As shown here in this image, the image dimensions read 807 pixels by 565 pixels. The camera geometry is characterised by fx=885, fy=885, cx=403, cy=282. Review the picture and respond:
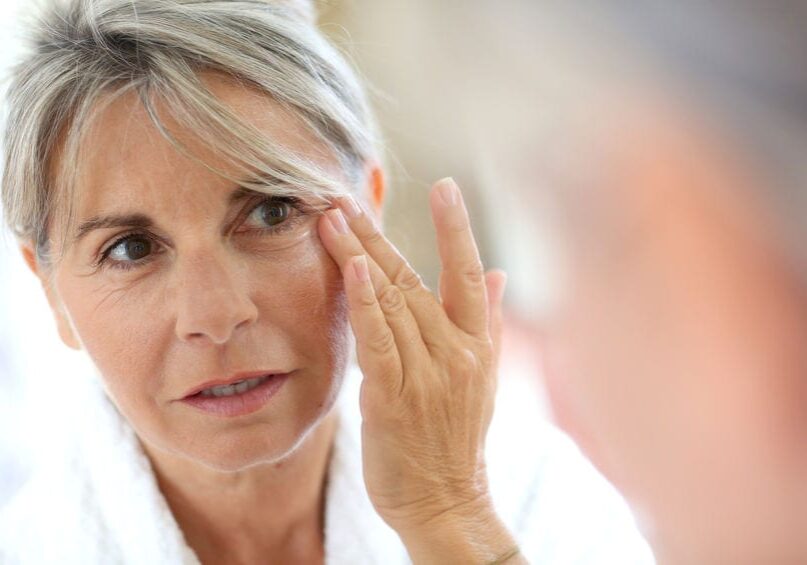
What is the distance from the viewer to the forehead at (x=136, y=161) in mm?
777

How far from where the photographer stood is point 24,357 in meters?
1.26

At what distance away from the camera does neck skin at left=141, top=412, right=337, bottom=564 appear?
939mm

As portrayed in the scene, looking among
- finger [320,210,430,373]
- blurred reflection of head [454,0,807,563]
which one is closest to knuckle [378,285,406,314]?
finger [320,210,430,373]

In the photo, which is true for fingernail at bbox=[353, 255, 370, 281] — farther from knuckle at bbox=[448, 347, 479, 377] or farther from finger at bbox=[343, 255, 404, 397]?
knuckle at bbox=[448, 347, 479, 377]

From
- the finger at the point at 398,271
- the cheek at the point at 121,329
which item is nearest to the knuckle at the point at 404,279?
the finger at the point at 398,271

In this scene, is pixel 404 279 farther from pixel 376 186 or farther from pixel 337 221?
pixel 376 186

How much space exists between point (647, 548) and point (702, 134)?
477 mm

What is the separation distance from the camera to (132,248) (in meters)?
0.81

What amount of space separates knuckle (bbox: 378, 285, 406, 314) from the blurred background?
1.45ft

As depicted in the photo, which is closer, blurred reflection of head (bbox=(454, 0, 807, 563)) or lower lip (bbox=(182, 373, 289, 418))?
lower lip (bbox=(182, 373, 289, 418))

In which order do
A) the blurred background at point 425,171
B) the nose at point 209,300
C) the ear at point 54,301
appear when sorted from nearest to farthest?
the nose at point 209,300 → the ear at point 54,301 → the blurred background at point 425,171

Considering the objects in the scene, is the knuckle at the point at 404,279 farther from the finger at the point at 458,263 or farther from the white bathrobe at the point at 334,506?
the white bathrobe at the point at 334,506

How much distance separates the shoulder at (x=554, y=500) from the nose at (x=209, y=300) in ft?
1.28

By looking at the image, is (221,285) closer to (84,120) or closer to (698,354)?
(84,120)
